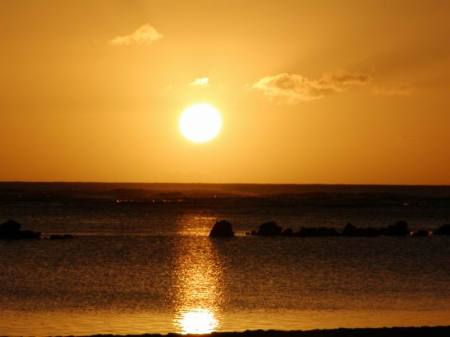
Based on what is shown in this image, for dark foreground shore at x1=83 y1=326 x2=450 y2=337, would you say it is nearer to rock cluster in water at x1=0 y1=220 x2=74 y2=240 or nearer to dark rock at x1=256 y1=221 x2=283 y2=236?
rock cluster in water at x1=0 y1=220 x2=74 y2=240

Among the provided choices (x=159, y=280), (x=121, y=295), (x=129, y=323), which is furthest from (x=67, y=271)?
(x=129, y=323)

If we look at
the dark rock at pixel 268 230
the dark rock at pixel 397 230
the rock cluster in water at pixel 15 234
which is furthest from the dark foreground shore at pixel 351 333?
the dark rock at pixel 397 230

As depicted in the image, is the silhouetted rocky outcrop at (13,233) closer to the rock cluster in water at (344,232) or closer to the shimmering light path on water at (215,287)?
the shimmering light path on water at (215,287)

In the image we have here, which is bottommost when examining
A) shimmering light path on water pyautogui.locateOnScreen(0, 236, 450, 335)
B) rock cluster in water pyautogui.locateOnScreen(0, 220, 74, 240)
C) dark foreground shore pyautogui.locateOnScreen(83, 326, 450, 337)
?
dark foreground shore pyautogui.locateOnScreen(83, 326, 450, 337)

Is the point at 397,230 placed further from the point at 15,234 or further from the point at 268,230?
the point at 15,234

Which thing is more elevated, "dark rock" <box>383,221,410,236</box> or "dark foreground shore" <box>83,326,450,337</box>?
"dark rock" <box>383,221,410,236</box>

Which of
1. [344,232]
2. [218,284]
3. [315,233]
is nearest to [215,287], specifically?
[218,284]

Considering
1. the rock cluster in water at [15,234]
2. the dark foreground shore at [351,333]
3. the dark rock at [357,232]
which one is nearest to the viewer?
the dark foreground shore at [351,333]

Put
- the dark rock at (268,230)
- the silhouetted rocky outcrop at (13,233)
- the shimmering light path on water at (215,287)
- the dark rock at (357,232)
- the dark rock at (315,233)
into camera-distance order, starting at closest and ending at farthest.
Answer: the shimmering light path on water at (215,287)
the silhouetted rocky outcrop at (13,233)
the dark rock at (268,230)
the dark rock at (315,233)
the dark rock at (357,232)

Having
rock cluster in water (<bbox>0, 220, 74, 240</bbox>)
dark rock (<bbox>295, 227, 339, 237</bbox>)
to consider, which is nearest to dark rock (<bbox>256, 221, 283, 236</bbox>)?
dark rock (<bbox>295, 227, 339, 237</bbox>)

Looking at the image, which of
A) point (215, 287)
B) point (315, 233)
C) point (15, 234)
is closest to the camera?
point (215, 287)

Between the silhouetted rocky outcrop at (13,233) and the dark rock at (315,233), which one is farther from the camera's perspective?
the dark rock at (315,233)

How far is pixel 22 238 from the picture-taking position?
252 ft

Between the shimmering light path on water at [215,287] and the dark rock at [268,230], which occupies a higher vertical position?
the dark rock at [268,230]
